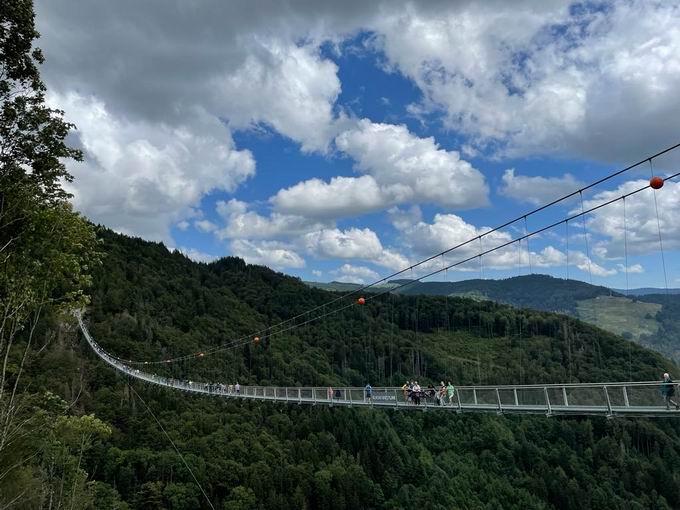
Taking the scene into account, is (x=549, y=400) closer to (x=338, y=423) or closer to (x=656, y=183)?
(x=656, y=183)

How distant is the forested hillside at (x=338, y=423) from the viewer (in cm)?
7031

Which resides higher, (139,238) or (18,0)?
(139,238)

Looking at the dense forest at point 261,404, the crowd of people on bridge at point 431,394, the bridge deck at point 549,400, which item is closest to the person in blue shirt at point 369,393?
the bridge deck at point 549,400

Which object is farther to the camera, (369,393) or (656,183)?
(369,393)

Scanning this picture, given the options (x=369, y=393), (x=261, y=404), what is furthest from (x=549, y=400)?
(x=261, y=404)

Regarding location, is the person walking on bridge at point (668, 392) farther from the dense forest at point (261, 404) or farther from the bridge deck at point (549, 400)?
the dense forest at point (261, 404)

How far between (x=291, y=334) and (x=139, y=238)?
7852 cm

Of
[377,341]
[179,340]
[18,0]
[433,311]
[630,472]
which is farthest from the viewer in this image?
[433,311]

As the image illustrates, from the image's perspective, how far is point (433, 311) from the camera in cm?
17462

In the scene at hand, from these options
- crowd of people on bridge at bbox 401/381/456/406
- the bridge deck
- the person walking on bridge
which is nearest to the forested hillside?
the bridge deck

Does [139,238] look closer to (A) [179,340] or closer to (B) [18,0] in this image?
(A) [179,340]

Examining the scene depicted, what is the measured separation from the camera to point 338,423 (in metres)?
99.6

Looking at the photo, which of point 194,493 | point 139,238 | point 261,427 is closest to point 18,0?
point 194,493

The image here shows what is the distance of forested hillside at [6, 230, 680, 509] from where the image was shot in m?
70.3
